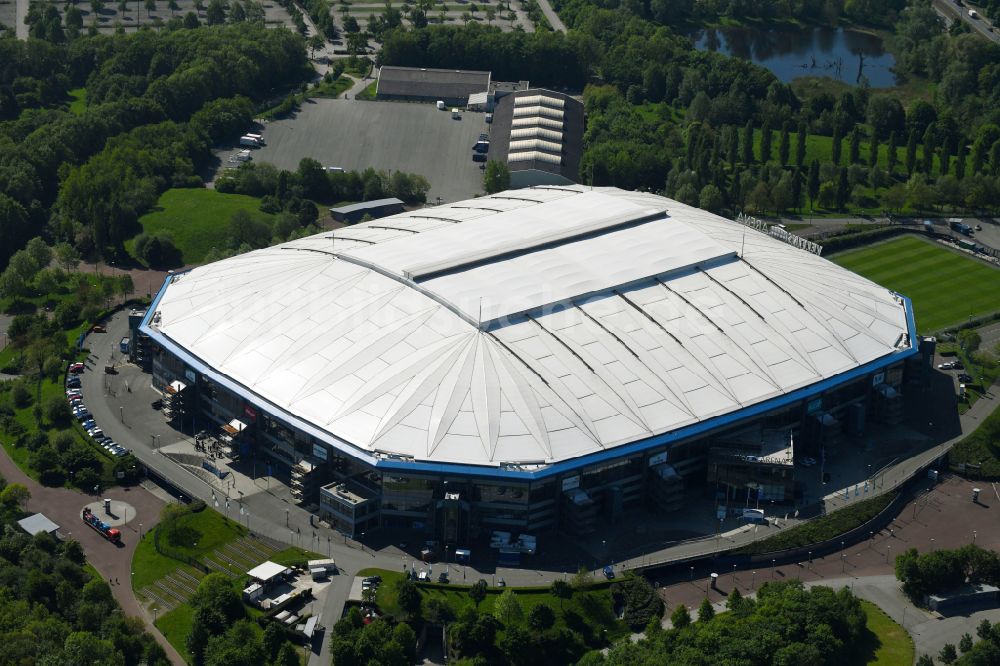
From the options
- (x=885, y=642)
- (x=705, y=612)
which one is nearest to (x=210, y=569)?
(x=705, y=612)

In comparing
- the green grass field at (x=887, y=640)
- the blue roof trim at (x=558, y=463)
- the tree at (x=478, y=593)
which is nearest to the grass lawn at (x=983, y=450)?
the blue roof trim at (x=558, y=463)

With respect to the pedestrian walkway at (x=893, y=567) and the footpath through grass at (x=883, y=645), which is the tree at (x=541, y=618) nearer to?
the pedestrian walkway at (x=893, y=567)

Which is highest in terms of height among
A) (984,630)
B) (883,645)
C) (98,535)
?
(984,630)

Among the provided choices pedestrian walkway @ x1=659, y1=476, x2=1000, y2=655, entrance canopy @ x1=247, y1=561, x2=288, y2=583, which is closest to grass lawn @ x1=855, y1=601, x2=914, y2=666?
pedestrian walkway @ x1=659, y1=476, x2=1000, y2=655

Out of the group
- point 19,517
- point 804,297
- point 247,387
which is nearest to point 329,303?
point 247,387

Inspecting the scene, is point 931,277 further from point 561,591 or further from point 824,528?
point 561,591

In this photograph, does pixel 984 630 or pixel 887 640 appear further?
pixel 887 640
